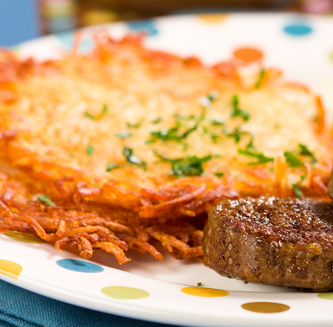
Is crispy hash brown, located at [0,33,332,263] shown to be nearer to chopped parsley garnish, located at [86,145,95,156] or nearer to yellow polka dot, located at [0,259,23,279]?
chopped parsley garnish, located at [86,145,95,156]

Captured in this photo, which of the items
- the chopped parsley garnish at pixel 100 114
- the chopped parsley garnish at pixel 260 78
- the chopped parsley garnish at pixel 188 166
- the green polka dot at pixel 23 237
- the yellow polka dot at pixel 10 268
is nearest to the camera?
the yellow polka dot at pixel 10 268

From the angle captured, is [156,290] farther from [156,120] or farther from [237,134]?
[156,120]

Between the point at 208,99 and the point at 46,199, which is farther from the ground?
the point at 208,99

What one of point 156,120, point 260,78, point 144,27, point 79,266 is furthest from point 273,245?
point 144,27

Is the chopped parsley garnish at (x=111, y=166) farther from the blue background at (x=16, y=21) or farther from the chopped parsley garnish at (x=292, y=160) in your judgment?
the blue background at (x=16, y=21)

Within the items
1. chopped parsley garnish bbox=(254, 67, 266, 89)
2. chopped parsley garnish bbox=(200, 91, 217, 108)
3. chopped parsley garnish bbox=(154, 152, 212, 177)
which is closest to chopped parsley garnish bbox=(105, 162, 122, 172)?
chopped parsley garnish bbox=(154, 152, 212, 177)

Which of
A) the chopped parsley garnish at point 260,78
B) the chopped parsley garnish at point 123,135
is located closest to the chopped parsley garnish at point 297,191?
the chopped parsley garnish at point 123,135

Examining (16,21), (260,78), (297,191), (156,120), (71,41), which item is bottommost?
(297,191)

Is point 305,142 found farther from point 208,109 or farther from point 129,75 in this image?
point 129,75
